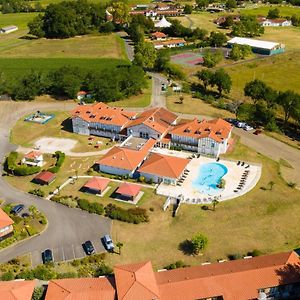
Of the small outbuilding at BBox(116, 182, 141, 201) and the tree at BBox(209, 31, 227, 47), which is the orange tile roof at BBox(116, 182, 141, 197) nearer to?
the small outbuilding at BBox(116, 182, 141, 201)

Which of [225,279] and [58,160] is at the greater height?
[225,279]

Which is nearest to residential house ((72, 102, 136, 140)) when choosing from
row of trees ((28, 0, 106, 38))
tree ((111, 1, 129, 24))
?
row of trees ((28, 0, 106, 38))

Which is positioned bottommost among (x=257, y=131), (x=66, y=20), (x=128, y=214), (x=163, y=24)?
(x=257, y=131)

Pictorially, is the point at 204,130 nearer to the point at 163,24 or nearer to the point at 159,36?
the point at 159,36

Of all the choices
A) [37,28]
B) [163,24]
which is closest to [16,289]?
[37,28]

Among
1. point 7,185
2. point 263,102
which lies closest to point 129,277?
point 7,185

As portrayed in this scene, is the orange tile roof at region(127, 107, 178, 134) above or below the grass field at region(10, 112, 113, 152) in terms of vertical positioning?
above
